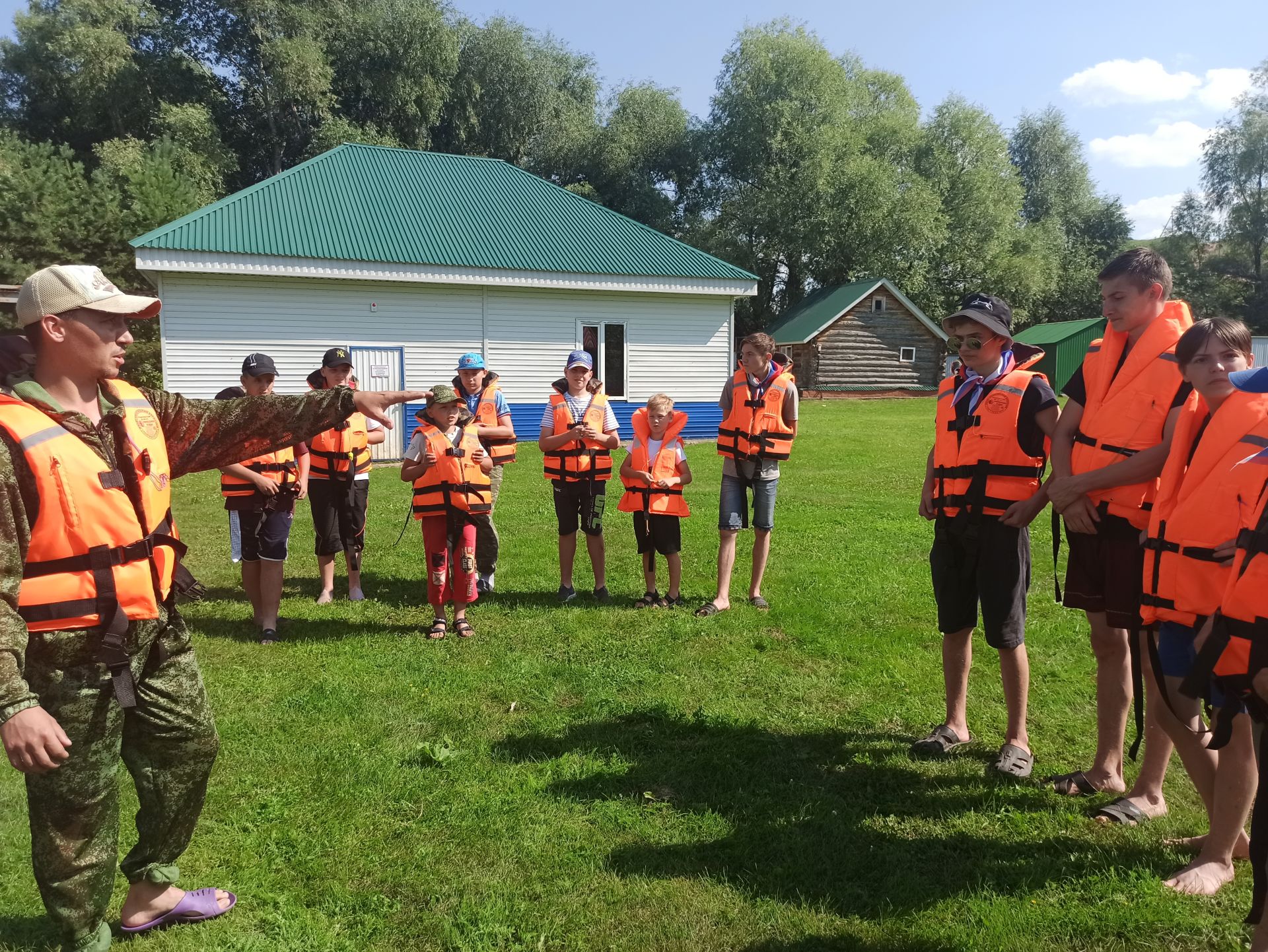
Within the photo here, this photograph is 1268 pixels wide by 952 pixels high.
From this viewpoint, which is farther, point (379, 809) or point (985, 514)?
point (985, 514)

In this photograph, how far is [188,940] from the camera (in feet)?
10.6

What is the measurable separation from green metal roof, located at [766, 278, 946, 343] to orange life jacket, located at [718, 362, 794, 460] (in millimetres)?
32152

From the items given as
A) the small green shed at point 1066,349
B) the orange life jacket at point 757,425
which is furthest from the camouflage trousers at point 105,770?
the small green shed at point 1066,349

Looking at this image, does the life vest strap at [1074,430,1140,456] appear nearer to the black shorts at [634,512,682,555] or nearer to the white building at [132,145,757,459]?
the black shorts at [634,512,682,555]

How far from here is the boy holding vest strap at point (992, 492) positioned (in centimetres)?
438

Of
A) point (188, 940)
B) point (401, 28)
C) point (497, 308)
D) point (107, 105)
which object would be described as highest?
point (401, 28)

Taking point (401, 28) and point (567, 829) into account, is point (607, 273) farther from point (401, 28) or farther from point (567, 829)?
point (401, 28)

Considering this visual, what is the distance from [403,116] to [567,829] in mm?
46578

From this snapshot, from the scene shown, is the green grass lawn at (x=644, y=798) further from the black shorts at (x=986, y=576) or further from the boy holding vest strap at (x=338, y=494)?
the black shorts at (x=986, y=576)

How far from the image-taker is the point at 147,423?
306cm

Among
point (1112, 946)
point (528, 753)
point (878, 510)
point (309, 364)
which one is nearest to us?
point (1112, 946)

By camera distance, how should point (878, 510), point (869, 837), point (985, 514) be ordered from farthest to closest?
1. point (878, 510)
2. point (985, 514)
3. point (869, 837)

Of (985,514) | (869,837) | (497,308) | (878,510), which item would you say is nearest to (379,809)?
(869,837)

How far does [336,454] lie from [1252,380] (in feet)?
22.0
